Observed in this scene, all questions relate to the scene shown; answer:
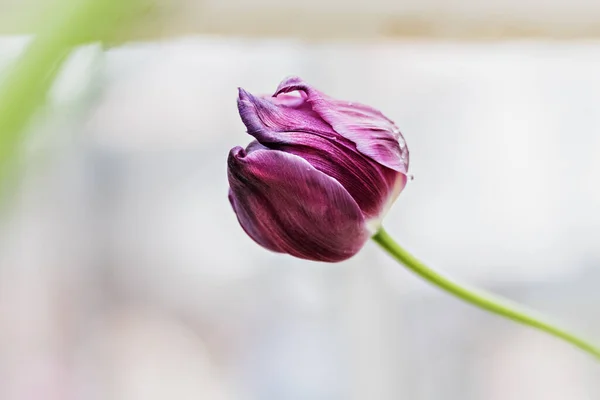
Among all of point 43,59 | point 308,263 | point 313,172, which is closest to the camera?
point 43,59

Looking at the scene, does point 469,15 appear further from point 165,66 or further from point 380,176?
point 165,66

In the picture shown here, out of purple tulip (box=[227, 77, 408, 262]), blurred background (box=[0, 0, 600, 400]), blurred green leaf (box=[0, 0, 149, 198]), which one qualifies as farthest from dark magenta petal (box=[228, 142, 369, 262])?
blurred background (box=[0, 0, 600, 400])

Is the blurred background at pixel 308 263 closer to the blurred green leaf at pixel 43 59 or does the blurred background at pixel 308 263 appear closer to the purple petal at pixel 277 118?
the purple petal at pixel 277 118

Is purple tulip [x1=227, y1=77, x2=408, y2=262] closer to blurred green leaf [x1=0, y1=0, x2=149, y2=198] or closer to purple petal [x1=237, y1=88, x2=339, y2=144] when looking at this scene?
purple petal [x1=237, y1=88, x2=339, y2=144]

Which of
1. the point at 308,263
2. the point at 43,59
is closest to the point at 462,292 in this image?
the point at 43,59

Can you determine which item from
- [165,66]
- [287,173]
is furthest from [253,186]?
[165,66]

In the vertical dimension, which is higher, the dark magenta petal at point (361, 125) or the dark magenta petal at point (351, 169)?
the dark magenta petal at point (361, 125)

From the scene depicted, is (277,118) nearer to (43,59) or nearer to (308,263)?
(43,59)

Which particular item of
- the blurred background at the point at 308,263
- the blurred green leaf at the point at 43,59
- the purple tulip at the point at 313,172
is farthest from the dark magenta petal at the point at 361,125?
the blurred background at the point at 308,263
